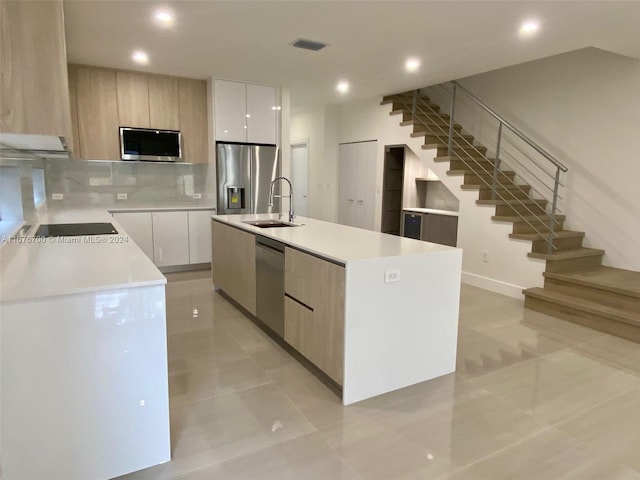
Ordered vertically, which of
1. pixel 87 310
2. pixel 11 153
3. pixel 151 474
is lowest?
pixel 151 474

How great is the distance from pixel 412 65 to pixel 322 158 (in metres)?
3.21

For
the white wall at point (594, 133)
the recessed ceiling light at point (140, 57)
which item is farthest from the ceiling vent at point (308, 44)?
the white wall at point (594, 133)

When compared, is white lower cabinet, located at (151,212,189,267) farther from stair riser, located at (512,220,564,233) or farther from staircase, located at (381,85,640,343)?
stair riser, located at (512,220,564,233)

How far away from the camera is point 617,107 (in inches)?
171

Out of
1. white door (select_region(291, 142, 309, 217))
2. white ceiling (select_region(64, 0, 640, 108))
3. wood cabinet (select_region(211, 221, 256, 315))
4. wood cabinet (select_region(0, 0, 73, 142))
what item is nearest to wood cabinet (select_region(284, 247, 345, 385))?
wood cabinet (select_region(211, 221, 256, 315))

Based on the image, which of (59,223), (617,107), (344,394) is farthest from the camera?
(617,107)

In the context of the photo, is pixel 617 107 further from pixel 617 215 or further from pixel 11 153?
pixel 11 153

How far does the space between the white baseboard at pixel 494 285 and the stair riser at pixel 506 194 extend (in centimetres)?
99

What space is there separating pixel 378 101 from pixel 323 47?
2696mm

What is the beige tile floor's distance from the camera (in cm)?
185

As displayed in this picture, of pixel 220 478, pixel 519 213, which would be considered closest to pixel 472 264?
pixel 519 213

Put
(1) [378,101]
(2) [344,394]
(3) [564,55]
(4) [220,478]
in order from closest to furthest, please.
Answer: (4) [220,478]
(2) [344,394]
(3) [564,55]
(1) [378,101]

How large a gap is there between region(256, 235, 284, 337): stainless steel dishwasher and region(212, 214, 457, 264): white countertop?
0.10 m

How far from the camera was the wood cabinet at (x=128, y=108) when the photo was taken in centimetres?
481
